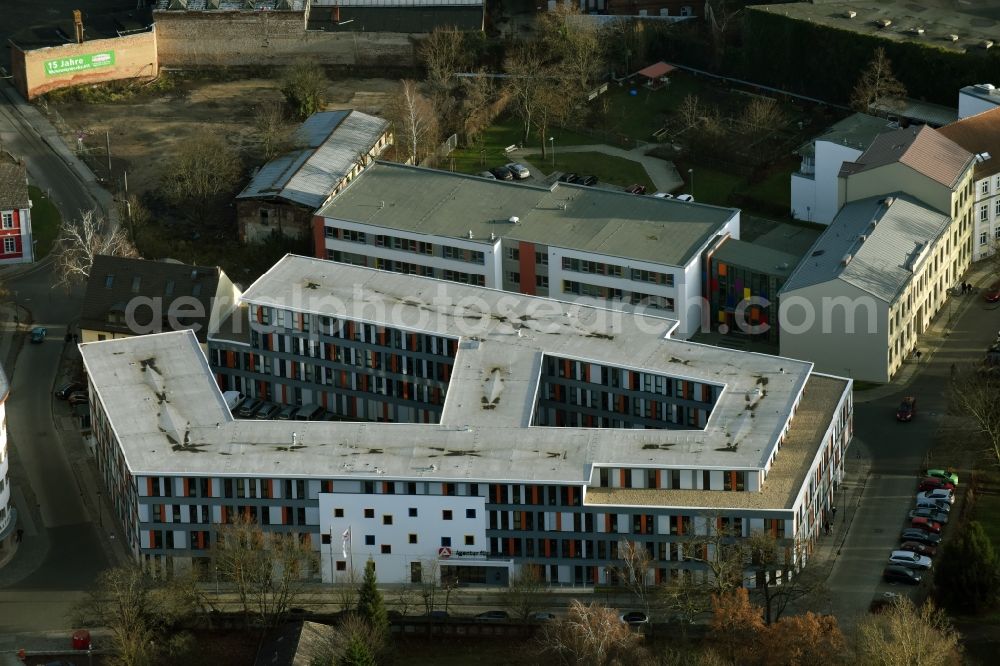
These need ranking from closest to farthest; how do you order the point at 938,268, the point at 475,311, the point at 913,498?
the point at 913,498
the point at 475,311
the point at 938,268

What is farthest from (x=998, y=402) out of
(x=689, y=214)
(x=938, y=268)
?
(x=689, y=214)

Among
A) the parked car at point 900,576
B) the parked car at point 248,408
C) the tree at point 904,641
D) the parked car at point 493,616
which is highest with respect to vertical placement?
the tree at point 904,641

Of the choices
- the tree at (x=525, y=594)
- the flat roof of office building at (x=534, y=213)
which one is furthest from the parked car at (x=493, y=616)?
the flat roof of office building at (x=534, y=213)

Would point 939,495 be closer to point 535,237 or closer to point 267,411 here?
point 535,237

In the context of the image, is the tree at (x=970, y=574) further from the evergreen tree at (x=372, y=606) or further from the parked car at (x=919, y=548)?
the evergreen tree at (x=372, y=606)

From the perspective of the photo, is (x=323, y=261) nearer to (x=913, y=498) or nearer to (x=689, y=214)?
(x=689, y=214)

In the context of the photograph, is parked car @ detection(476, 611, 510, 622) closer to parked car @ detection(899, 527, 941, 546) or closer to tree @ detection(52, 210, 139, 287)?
parked car @ detection(899, 527, 941, 546)

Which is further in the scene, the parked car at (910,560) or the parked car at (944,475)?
the parked car at (944,475)
